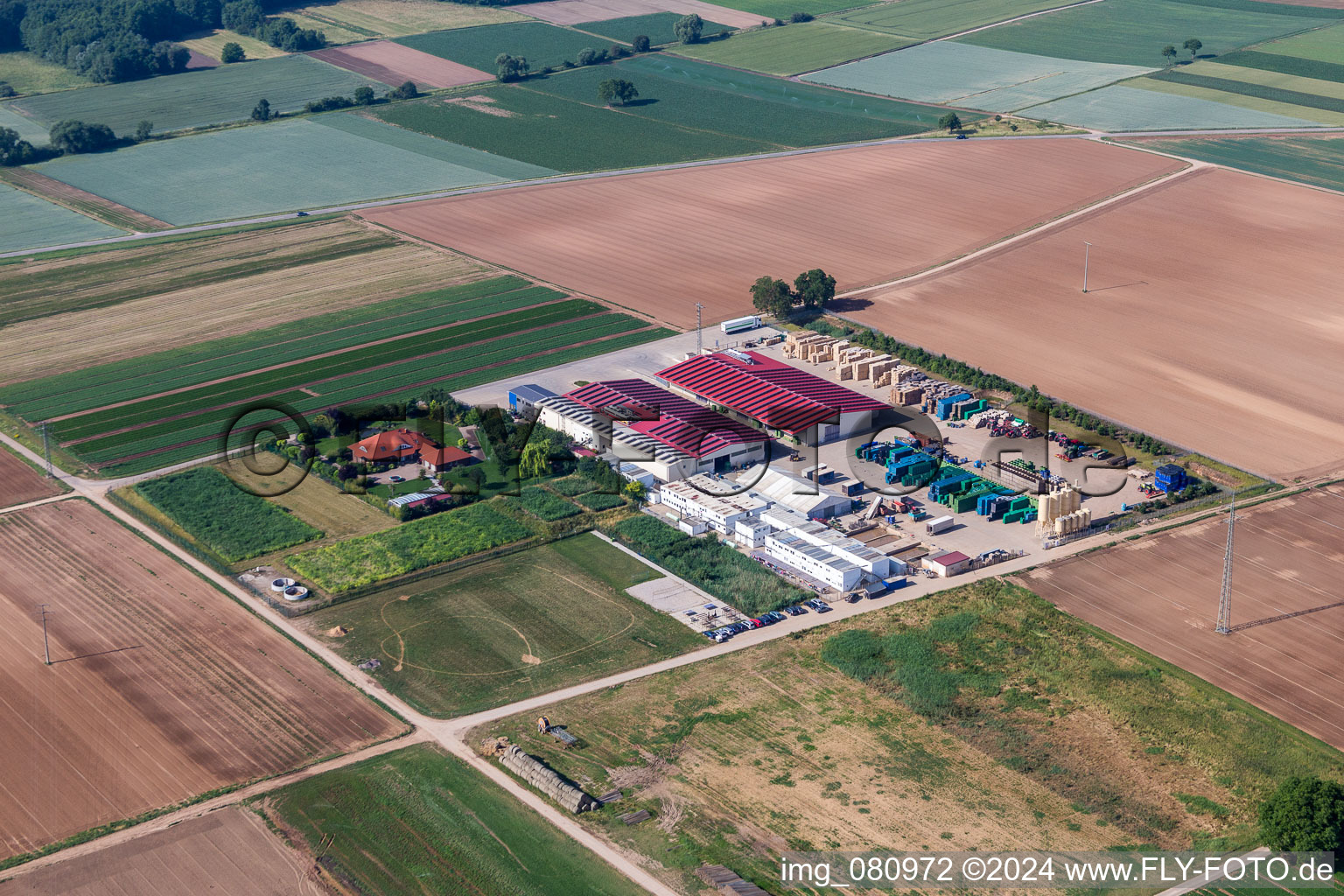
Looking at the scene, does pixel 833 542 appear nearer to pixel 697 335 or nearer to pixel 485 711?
pixel 485 711

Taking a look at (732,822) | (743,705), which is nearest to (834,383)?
(743,705)

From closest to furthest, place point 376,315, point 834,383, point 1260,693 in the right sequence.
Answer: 1. point 1260,693
2. point 834,383
3. point 376,315

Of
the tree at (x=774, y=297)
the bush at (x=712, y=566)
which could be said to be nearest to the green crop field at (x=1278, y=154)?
the tree at (x=774, y=297)

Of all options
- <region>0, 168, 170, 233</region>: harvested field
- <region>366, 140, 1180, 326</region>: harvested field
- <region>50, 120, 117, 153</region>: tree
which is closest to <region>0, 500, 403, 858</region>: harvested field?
<region>366, 140, 1180, 326</region>: harvested field

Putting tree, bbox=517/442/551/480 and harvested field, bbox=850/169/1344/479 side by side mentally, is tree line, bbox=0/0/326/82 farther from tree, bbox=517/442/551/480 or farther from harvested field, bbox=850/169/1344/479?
tree, bbox=517/442/551/480

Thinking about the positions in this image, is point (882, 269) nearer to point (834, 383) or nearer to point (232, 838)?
point (834, 383)
